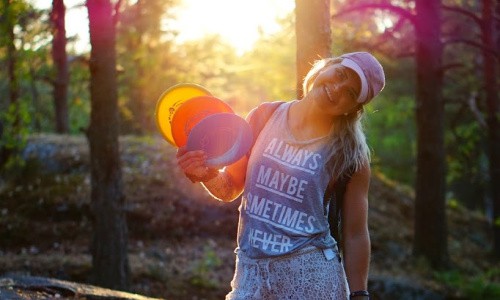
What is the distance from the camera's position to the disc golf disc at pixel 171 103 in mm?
3662

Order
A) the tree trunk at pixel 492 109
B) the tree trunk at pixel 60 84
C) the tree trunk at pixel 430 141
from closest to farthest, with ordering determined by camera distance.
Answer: the tree trunk at pixel 430 141
the tree trunk at pixel 492 109
the tree trunk at pixel 60 84

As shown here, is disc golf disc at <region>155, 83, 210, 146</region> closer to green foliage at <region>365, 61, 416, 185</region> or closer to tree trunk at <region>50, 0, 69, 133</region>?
tree trunk at <region>50, 0, 69, 133</region>

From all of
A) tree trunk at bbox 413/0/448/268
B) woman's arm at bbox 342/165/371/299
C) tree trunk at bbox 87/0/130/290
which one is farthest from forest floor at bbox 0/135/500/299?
woman's arm at bbox 342/165/371/299

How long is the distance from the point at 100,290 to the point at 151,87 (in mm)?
19063

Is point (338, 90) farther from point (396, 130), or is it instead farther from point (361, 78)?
point (396, 130)

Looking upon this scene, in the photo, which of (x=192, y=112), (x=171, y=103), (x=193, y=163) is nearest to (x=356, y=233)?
(x=193, y=163)

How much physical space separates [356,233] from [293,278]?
1.24 feet

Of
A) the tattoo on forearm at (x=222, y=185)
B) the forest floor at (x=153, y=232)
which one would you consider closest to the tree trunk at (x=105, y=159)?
the forest floor at (x=153, y=232)

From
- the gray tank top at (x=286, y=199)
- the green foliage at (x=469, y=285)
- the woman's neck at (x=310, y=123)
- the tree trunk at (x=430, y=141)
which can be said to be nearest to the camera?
the gray tank top at (x=286, y=199)

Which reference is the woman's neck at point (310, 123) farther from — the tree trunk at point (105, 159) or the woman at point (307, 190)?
the tree trunk at point (105, 159)

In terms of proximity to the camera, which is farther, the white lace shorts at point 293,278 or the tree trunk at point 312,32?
the tree trunk at point 312,32

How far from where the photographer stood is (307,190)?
3285 millimetres

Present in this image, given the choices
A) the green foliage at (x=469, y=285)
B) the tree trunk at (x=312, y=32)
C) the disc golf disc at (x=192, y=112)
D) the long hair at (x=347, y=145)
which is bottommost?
the green foliage at (x=469, y=285)

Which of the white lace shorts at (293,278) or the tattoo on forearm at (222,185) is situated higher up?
the tattoo on forearm at (222,185)
